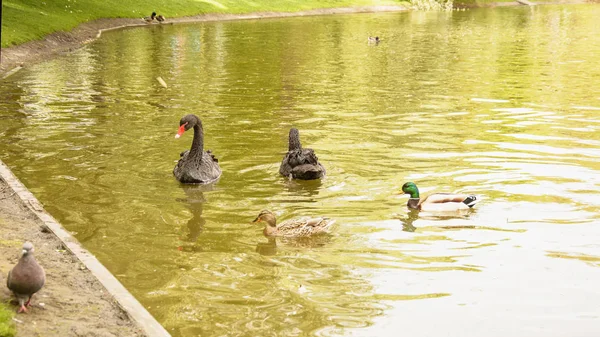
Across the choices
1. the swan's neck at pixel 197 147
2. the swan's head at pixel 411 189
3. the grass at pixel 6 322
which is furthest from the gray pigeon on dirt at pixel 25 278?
the swan's neck at pixel 197 147

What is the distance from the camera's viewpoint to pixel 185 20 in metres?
75.6

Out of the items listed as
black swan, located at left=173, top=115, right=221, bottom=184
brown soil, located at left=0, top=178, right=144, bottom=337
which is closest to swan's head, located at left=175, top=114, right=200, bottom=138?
black swan, located at left=173, top=115, right=221, bottom=184

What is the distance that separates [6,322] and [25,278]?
606mm

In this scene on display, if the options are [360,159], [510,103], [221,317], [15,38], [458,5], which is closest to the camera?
[221,317]

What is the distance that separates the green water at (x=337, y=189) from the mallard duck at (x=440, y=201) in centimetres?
25

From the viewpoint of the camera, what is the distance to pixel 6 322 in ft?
29.9

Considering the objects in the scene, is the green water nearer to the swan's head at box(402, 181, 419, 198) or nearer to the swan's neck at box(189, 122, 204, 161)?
the swan's head at box(402, 181, 419, 198)

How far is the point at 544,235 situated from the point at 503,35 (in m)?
49.6

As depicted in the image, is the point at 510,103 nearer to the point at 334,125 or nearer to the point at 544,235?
the point at 334,125

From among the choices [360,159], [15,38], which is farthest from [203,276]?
[15,38]

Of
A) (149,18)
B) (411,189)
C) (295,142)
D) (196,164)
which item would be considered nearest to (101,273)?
(411,189)

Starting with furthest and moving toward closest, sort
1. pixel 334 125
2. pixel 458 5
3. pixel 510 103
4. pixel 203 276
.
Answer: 1. pixel 458 5
2. pixel 510 103
3. pixel 334 125
4. pixel 203 276

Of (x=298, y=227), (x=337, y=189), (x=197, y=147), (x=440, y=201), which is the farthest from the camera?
(x=197, y=147)

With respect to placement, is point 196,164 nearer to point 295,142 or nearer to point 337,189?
point 295,142
